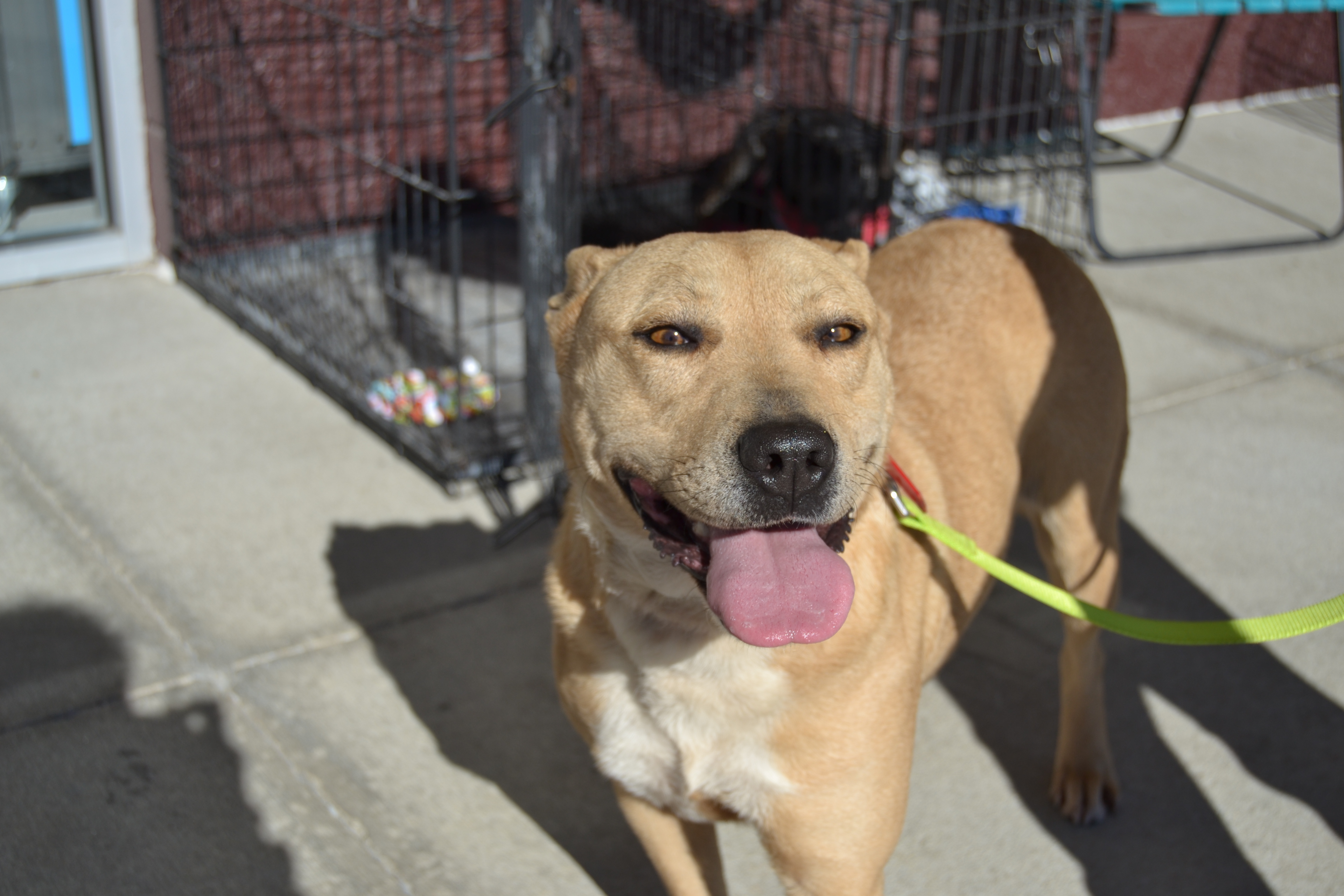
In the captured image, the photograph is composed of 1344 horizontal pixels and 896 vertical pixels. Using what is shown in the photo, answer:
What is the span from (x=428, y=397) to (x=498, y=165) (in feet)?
7.57

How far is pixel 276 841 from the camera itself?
2.84 m

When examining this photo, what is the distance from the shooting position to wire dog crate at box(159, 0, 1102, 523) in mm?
4652

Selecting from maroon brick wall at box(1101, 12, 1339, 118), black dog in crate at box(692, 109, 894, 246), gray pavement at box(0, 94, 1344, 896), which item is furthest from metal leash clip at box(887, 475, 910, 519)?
maroon brick wall at box(1101, 12, 1339, 118)

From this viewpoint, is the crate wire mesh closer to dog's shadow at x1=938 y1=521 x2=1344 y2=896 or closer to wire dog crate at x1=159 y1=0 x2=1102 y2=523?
wire dog crate at x1=159 y1=0 x2=1102 y2=523

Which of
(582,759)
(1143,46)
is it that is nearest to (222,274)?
(582,759)

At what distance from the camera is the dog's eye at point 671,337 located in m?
2.12

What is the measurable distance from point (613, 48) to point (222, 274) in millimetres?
2294

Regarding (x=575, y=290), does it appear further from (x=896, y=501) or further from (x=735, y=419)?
(x=896, y=501)

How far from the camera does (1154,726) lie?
3.36 m

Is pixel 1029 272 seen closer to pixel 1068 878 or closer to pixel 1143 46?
pixel 1068 878

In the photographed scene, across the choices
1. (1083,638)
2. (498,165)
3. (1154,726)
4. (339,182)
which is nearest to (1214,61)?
(498,165)

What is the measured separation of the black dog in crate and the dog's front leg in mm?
3494

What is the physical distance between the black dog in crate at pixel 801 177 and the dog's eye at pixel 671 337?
343 cm

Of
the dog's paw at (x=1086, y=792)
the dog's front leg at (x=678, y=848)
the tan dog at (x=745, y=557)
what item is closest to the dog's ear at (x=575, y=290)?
the tan dog at (x=745, y=557)
